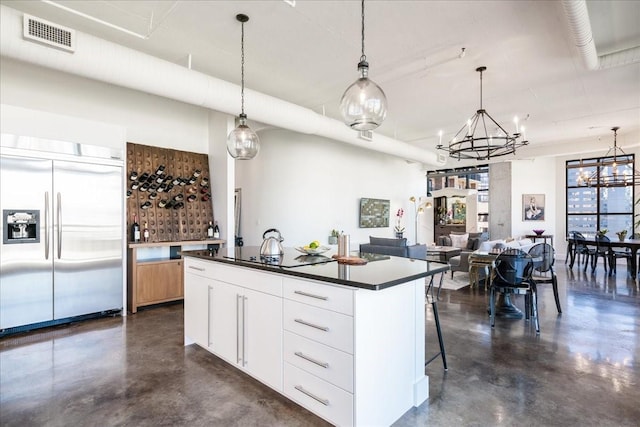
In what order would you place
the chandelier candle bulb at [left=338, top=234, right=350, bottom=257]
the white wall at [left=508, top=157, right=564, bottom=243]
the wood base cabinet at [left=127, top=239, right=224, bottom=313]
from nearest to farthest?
the chandelier candle bulb at [left=338, top=234, right=350, bottom=257], the wood base cabinet at [left=127, top=239, right=224, bottom=313], the white wall at [left=508, top=157, right=564, bottom=243]

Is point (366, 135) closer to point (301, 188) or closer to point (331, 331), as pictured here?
Answer: point (301, 188)

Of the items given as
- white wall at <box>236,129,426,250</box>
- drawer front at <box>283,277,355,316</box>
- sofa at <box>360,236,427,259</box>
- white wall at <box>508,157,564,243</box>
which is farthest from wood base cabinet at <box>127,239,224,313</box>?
white wall at <box>508,157,564,243</box>

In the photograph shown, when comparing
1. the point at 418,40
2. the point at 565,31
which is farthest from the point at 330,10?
the point at 565,31

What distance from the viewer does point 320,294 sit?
2.06 m

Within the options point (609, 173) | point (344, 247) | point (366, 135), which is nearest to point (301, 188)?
point (366, 135)

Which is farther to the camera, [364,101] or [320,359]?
[364,101]

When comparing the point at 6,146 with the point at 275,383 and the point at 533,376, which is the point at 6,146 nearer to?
the point at 275,383

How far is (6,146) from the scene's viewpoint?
362 cm

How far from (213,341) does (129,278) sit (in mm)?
2405

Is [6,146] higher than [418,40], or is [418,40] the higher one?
[418,40]

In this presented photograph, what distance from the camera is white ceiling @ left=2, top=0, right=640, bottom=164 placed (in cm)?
302

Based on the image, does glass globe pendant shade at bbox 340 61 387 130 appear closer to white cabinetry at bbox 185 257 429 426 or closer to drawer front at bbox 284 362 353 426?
white cabinetry at bbox 185 257 429 426

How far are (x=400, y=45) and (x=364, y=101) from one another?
72.0 inches

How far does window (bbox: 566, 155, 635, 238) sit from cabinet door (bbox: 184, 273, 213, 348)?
33.1ft
